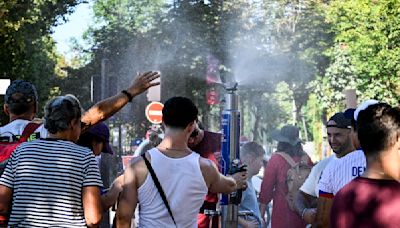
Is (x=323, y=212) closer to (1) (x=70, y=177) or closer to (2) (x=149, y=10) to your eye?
(1) (x=70, y=177)

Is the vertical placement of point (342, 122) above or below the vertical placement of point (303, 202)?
above

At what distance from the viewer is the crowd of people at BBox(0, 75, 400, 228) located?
13.0 feet

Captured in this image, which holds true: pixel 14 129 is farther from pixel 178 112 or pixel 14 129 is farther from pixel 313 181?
pixel 313 181

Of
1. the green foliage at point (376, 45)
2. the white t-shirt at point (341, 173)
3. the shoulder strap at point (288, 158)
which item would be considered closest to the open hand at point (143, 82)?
the white t-shirt at point (341, 173)

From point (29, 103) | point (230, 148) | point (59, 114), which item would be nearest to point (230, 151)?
point (230, 148)

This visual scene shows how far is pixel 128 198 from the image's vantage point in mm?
5109

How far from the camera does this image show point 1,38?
91.8ft

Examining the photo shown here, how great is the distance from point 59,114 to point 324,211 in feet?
5.65

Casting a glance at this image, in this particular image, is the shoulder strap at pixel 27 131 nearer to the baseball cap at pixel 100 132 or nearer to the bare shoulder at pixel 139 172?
the baseball cap at pixel 100 132

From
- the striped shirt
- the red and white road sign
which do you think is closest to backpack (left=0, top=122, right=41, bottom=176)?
the striped shirt

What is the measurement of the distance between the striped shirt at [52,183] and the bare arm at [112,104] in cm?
47

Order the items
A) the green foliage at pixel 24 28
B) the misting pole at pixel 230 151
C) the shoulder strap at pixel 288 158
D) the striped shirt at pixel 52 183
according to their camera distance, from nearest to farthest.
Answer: the striped shirt at pixel 52 183 → the misting pole at pixel 230 151 → the shoulder strap at pixel 288 158 → the green foliage at pixel 24 28

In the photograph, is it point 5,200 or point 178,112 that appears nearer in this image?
point 5,200

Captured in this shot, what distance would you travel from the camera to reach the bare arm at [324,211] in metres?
5.37
